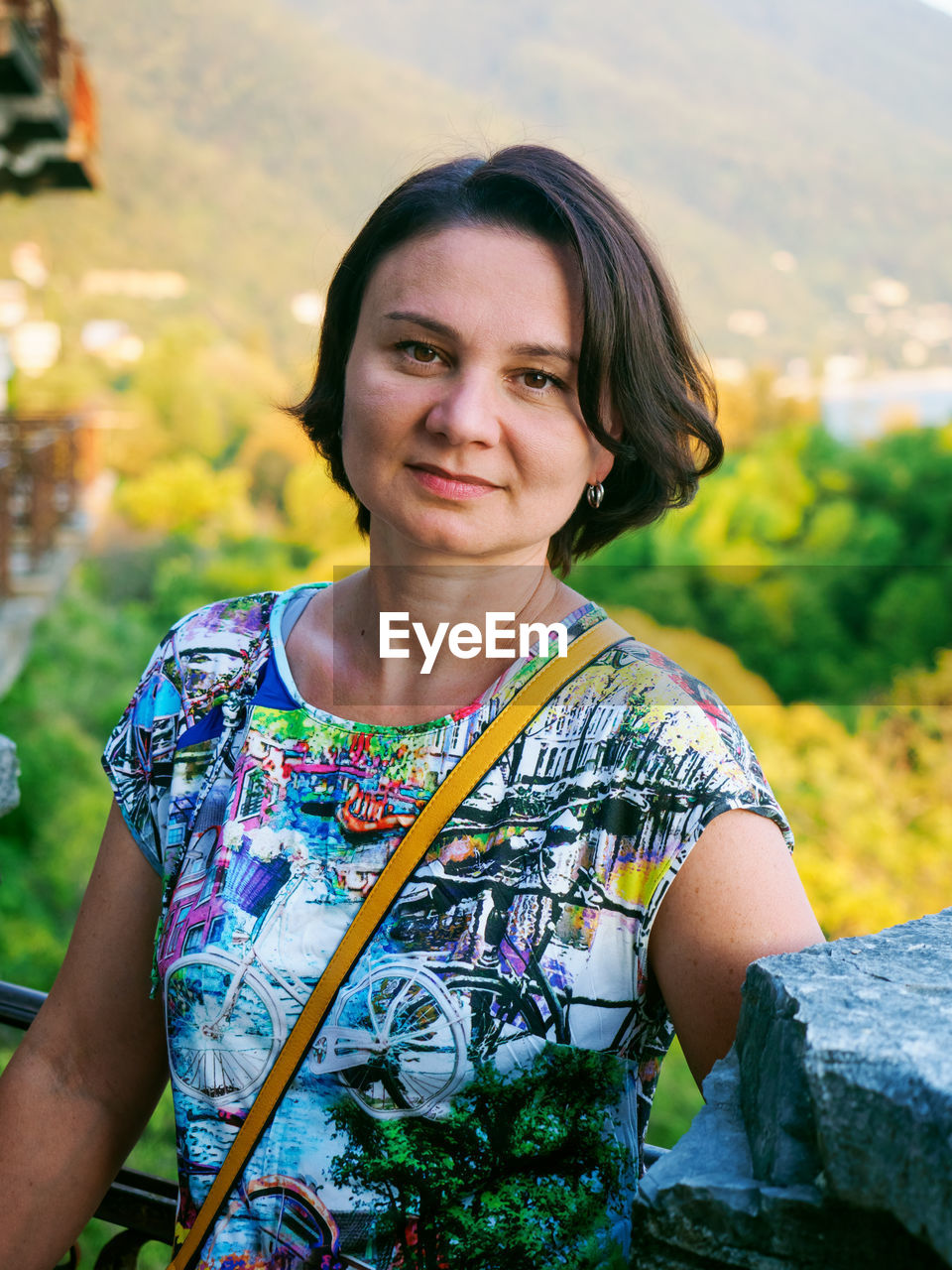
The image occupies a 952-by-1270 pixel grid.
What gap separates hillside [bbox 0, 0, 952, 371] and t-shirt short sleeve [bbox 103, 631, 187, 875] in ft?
52.5

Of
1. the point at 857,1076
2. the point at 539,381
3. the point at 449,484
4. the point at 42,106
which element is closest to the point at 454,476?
the point at 449,484

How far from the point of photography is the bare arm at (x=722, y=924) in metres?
0.90

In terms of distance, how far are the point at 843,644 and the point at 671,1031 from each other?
7.75m

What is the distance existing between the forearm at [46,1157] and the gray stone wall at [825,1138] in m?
0.68

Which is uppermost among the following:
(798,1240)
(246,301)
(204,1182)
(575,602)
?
(246,301)

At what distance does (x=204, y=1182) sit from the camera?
104 cm

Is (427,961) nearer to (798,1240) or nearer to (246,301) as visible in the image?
(798,1240)

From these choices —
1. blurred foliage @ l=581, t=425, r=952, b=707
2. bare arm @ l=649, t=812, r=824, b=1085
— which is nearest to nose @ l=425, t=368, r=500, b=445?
bare arm @ l=649, t=812, r=824, b=1085

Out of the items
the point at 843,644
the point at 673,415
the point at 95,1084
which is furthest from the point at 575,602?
the point at 843,644

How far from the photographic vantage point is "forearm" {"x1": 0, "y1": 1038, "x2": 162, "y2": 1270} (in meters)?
1.15

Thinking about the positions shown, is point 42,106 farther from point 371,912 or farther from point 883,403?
point 883,403

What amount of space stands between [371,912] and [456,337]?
522mm

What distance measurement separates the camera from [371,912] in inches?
39.3

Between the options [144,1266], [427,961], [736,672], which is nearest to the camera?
[427,961]
